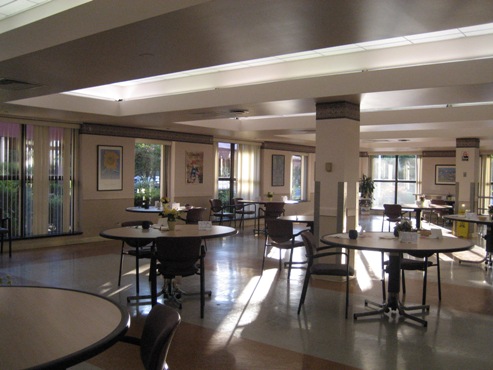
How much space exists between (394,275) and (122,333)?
3466 mm

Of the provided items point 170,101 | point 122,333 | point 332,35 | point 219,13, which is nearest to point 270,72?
point 170,101

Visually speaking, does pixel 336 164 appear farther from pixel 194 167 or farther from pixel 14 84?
pixel 194 167

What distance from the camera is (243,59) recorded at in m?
4.22

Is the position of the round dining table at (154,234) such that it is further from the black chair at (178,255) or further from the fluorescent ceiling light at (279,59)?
the fluorescent ceiling light at (279,59)

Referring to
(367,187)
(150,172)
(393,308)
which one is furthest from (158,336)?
(367,187)

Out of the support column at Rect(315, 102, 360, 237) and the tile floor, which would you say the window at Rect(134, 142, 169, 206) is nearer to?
the tile floor

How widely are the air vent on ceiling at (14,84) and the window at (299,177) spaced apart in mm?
10325

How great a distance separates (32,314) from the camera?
2.23m

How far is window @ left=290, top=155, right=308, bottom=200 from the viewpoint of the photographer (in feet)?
50.1

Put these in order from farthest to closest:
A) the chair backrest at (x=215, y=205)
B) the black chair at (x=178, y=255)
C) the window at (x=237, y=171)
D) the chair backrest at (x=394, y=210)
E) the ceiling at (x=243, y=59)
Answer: the window at (x=237, y=171) < the chair backrest at (x=215, y=205) < the chair backrest at (x=394, y=210) < the black chair at (x=178, y=255) < the ceiling at (x=243, y=59)

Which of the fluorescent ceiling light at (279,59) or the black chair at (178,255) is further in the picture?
the fluorescent ceiling light at (279,59)

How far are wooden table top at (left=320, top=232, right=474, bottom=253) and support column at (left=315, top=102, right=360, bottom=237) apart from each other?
133cm

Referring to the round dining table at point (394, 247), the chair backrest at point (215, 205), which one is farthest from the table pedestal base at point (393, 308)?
the chair backrest at point (215, 205)

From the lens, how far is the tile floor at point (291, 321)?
11.8ft
